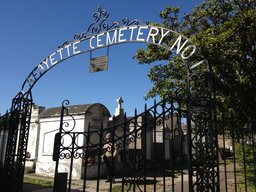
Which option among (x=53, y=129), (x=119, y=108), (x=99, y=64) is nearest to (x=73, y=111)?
(x=53, y=129)

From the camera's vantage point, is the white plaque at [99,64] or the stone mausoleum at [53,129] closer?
the white plaque at [99,64]

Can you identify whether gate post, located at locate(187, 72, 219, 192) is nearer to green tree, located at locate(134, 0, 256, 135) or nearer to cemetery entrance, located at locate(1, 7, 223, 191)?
cemetery entrance, located at locate(1, 7, 223, 191)

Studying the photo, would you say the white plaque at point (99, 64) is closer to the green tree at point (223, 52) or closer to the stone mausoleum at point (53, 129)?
the green tree at point (223, 52)

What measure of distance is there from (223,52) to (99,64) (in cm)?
413

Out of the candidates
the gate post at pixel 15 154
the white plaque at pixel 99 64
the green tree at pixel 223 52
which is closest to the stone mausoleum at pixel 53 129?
the green tree at pixel 223 52

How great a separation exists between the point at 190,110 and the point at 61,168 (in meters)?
7.79

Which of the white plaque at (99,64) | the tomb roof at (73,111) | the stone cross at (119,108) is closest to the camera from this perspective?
the white plaque at (99,64)

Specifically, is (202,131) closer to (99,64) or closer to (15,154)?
(99,64)

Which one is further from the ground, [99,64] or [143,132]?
[99,64]

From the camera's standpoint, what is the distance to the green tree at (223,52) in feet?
21.6

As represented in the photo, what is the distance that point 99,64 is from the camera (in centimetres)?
540

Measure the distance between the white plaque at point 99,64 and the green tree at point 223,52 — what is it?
304 cm

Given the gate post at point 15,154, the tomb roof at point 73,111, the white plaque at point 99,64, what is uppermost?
the white plaque at point 99,64

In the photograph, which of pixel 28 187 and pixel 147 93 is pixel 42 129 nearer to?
pixel 28 187
